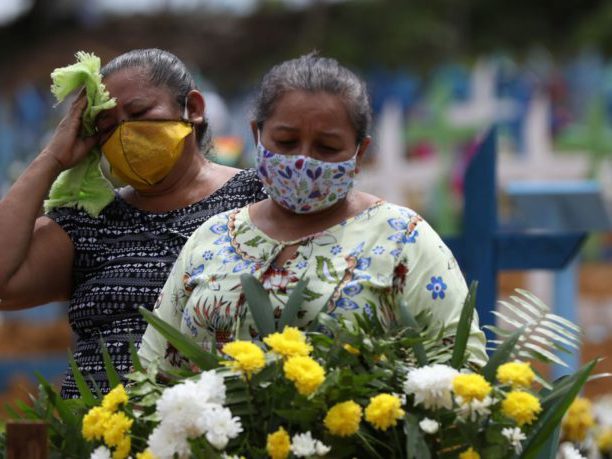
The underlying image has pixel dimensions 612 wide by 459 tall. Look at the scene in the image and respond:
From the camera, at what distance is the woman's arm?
3.39 meters

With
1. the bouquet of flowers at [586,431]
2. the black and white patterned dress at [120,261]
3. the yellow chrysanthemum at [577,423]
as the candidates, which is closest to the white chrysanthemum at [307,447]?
the black and white patterned dress at [120,261]

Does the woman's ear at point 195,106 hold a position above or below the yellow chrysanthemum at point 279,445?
above

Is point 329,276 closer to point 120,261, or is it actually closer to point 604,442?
point 120,261

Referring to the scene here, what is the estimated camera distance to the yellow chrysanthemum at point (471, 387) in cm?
233

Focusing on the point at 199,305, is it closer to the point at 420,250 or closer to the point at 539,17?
the point at 420,250

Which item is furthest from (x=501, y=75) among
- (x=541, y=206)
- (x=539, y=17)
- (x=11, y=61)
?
(x=11, y=61)

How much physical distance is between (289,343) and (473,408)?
35 cm

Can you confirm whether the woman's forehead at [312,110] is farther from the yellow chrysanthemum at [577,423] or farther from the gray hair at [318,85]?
the yellow chrysanthemum at [577,423]

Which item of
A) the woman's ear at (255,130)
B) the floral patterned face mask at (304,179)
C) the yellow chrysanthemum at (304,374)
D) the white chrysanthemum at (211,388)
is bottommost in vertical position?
the white chrysanthemum at (211,388)

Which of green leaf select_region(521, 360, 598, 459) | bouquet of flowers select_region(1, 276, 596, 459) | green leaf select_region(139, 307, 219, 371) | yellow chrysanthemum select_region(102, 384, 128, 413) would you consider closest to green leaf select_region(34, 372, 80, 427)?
bouquet of flowers select_region(1, 276, 596, 459)

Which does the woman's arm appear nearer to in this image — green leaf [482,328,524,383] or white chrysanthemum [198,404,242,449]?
white chrysanthemum [198,404,242,449]

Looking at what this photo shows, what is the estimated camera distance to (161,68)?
11.6 ft

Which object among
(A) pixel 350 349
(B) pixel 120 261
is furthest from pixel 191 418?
(B) pixel 120 261

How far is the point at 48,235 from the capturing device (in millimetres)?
3529
